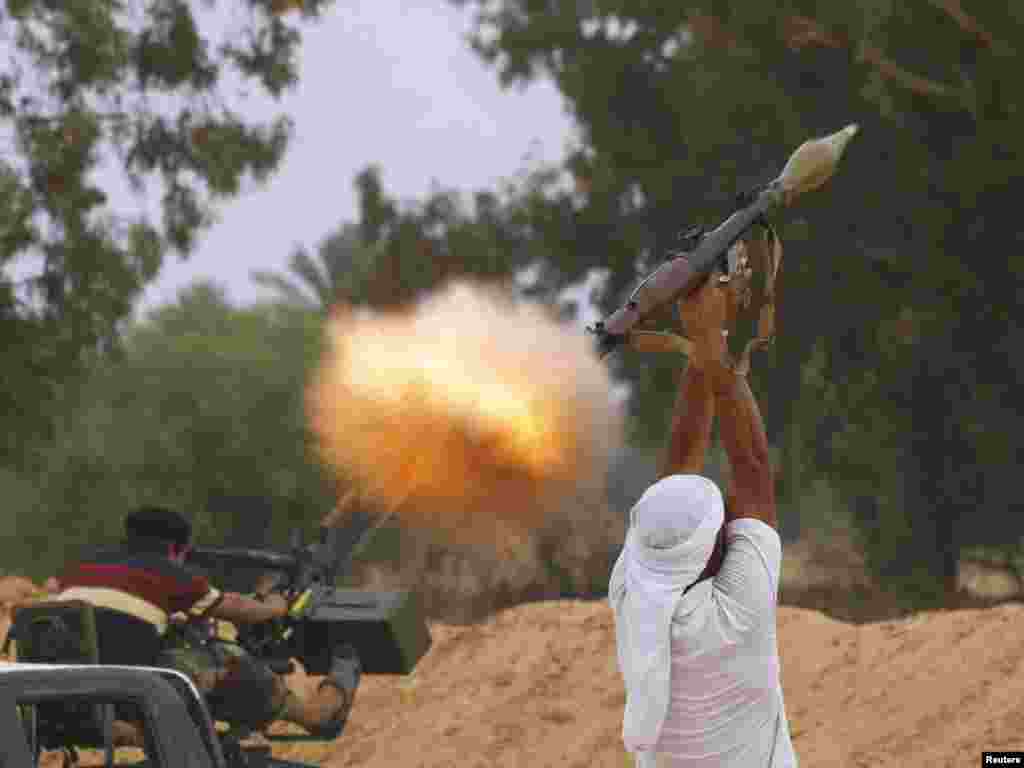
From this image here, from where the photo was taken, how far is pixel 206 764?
5078 millimetres

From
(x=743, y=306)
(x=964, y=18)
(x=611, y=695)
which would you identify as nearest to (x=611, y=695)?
(x=611, y=695)

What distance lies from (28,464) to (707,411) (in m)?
22.0

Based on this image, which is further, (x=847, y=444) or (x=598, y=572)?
(x=598, y=572)

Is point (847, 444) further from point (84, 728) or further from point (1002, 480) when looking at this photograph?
point (84, 728)

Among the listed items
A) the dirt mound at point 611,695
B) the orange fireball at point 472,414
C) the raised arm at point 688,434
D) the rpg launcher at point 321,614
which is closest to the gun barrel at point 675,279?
the raised arm at point 688,434

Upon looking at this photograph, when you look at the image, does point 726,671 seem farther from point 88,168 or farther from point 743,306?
point 88,168

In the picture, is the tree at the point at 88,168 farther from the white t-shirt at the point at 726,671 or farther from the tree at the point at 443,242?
the white t-shirt at the point at 726,671

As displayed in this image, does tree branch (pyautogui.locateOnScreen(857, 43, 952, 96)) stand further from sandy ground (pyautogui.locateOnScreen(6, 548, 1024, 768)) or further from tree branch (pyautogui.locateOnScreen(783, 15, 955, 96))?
sandy ground (pyautogui.locateOnScreen(6, 548, 1024, 768))

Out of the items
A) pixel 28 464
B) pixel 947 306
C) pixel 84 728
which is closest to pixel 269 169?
pixel 28 464

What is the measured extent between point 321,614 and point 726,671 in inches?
255

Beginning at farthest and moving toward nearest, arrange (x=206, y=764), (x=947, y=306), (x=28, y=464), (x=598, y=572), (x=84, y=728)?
(x=598, y=572) < (x=28, y=464) < (x=947, y=306) < (x=84, y=728) < (x=206, y=764)

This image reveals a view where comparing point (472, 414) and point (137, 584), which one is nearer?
point (137, 584)

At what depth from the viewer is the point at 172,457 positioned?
1793 inches

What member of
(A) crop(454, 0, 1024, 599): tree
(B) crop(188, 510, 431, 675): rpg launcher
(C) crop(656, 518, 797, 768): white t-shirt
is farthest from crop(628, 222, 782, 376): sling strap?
(A) crop(454, 0, 1024, 599): tree
